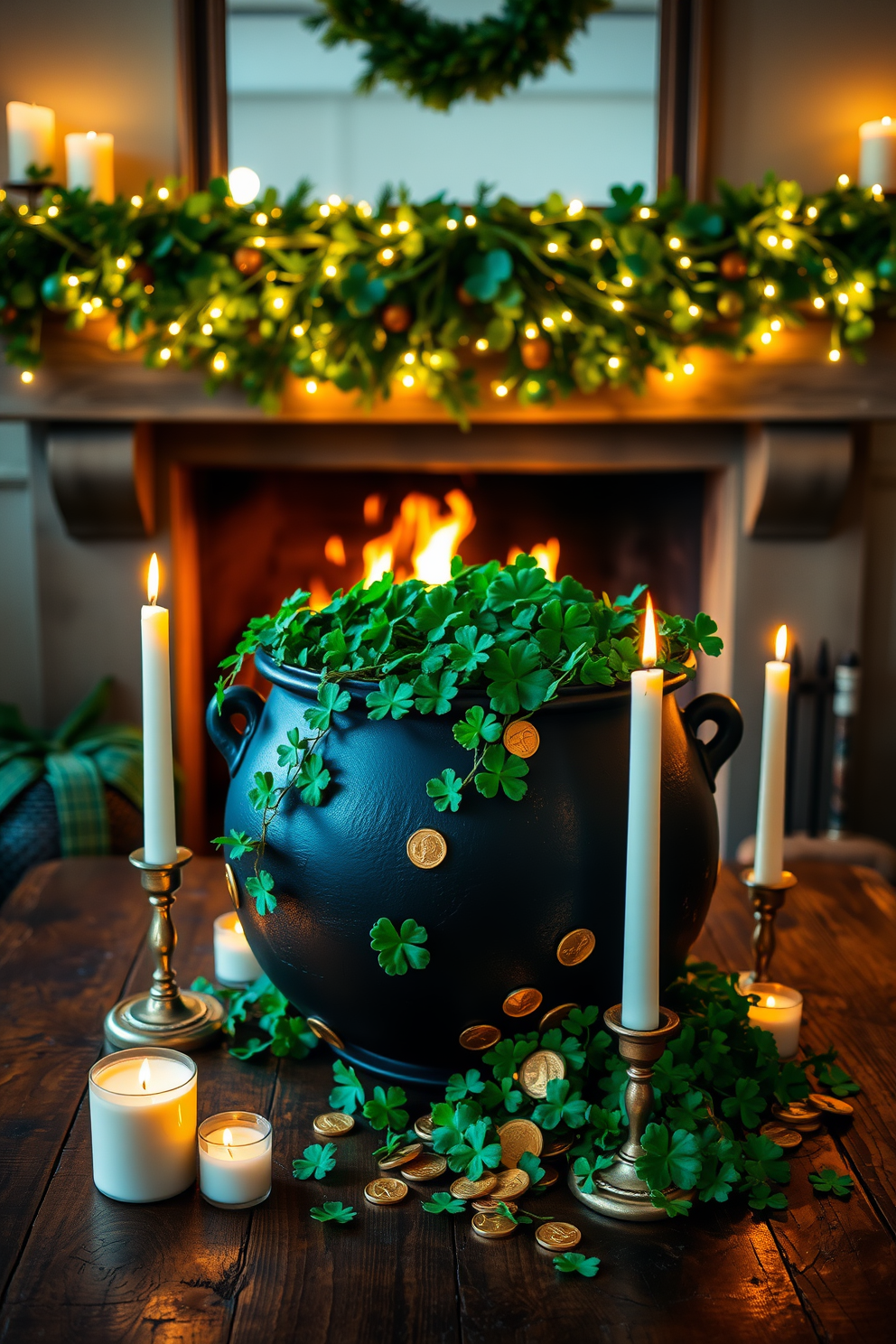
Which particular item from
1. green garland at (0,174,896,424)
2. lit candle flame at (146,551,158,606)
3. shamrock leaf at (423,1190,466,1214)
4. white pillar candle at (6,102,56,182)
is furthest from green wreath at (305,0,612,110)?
shamrock leaf at (423,1190,466,1214)

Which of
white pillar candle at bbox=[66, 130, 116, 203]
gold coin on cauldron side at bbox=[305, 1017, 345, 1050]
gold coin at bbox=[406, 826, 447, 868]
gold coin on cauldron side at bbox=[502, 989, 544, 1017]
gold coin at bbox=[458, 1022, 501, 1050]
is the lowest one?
gold coin on cauldron side at bbox=[305, 1017, 345, 1050]

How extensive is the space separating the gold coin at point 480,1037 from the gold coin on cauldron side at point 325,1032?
0.37ft

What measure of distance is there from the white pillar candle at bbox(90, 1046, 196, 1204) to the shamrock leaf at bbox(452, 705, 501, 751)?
29 cm

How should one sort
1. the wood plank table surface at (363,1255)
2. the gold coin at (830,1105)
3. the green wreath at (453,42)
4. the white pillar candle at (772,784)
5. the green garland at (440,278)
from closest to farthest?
the wood plank table surface at (363,1255) < the gold coin at (830,1105) < the white pillar candle at (772,784) < the green garland at (440,278) < the green wreath at (453,42)

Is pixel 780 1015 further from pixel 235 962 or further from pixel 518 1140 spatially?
pixel 235 962

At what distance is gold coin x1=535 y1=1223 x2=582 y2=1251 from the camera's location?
66 centimetres

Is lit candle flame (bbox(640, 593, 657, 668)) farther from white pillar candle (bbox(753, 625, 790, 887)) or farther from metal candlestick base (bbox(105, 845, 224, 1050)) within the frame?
metal candlestick base (bbox(105, 845, 224, 1050))

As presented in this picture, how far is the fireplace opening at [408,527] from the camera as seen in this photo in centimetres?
260

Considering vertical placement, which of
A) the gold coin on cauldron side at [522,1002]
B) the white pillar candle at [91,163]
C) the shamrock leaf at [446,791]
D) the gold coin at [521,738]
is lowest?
the gold coin on cauldron side at [522,1002]

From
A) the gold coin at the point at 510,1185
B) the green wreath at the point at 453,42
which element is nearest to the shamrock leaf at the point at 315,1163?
the gold coin at the point at 510,1185

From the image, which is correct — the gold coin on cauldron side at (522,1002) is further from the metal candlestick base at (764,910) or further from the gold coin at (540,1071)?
the metal candlestick base at (764,910)

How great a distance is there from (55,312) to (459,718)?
1.72 m

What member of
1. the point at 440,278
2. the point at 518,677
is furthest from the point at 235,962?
the point at 440,278

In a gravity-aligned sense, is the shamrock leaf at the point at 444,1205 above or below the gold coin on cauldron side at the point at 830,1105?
above
